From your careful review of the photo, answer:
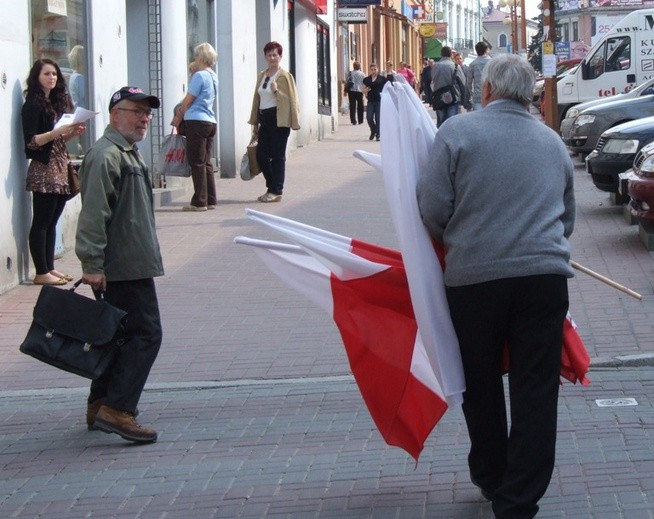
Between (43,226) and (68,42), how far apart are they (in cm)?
292

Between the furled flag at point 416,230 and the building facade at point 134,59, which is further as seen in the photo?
the building facade at point 134,59

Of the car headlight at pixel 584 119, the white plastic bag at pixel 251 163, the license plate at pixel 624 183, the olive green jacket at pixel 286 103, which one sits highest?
the olive green jacket at pixel 286 103

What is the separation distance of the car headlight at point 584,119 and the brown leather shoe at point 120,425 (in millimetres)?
14644

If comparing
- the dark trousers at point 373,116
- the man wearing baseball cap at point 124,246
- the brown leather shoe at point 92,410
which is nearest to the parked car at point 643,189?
the man wearing baseball cap at point 124,246

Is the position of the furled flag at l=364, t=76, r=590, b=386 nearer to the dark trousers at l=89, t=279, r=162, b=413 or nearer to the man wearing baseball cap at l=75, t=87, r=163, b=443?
the man wearing baseball cap at l=75, t=87, r=163, b=443

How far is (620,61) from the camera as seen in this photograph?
26.5 metres

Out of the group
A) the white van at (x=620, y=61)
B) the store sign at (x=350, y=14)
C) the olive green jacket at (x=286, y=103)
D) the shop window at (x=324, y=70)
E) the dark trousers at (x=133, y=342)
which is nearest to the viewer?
the dark trousers at (x=133, y=342)

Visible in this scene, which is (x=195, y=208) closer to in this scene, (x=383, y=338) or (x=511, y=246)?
(x=383, y=338)

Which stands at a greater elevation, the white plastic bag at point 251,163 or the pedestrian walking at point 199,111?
the pedestrian walking at point 199,111

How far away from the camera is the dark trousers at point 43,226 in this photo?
10.2m

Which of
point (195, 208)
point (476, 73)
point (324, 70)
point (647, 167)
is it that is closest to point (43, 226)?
point (195, 208)

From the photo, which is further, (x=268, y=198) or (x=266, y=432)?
(x=268, y=198)

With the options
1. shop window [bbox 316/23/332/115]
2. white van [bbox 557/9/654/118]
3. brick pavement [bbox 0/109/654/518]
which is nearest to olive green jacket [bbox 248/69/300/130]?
brick pavement [bbox 0/109/654/518]

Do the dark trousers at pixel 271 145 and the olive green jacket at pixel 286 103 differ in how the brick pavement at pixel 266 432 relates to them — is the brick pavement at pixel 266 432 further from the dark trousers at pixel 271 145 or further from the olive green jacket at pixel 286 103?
the dark trousers at pixel 271 145
